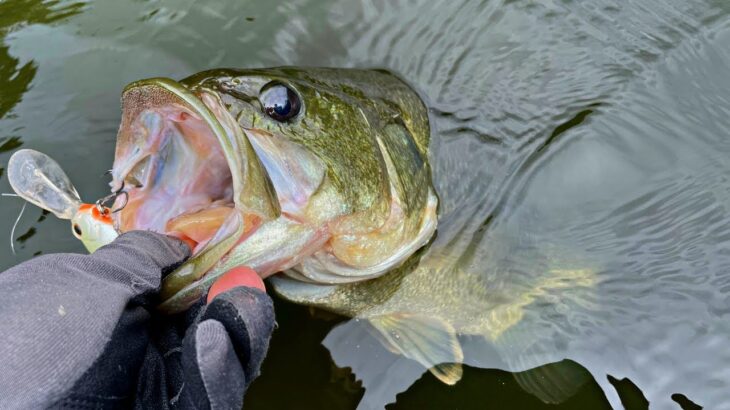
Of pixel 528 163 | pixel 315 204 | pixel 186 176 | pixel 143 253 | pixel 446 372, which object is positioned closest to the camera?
pixel 143 253

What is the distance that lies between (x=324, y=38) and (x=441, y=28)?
594mm

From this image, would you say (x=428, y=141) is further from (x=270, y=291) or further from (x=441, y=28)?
(x=270, y=291)

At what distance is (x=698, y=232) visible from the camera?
2.63 meters

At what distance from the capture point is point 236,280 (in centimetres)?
167

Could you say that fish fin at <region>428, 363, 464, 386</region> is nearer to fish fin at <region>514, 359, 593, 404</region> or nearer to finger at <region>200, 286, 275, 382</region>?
fish fin at <region>514, 359, 593, 404</region>

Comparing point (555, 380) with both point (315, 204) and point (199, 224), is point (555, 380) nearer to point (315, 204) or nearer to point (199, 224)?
point (315, 204)

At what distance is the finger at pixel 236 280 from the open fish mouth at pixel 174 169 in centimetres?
11

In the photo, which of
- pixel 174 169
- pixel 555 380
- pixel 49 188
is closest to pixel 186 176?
pixel 174 169

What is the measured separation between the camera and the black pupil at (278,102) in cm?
185

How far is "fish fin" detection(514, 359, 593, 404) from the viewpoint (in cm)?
250

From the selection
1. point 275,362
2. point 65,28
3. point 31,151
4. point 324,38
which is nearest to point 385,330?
point 275,362

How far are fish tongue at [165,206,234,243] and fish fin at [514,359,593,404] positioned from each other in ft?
4.92

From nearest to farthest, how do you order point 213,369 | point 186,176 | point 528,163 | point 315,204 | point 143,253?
point 213,369 → point 143,253 → point 315,204 → point 186,176 → point 528,163

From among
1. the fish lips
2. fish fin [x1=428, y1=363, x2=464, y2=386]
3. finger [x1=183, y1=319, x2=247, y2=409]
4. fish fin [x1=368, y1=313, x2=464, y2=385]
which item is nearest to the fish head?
the fish lips
